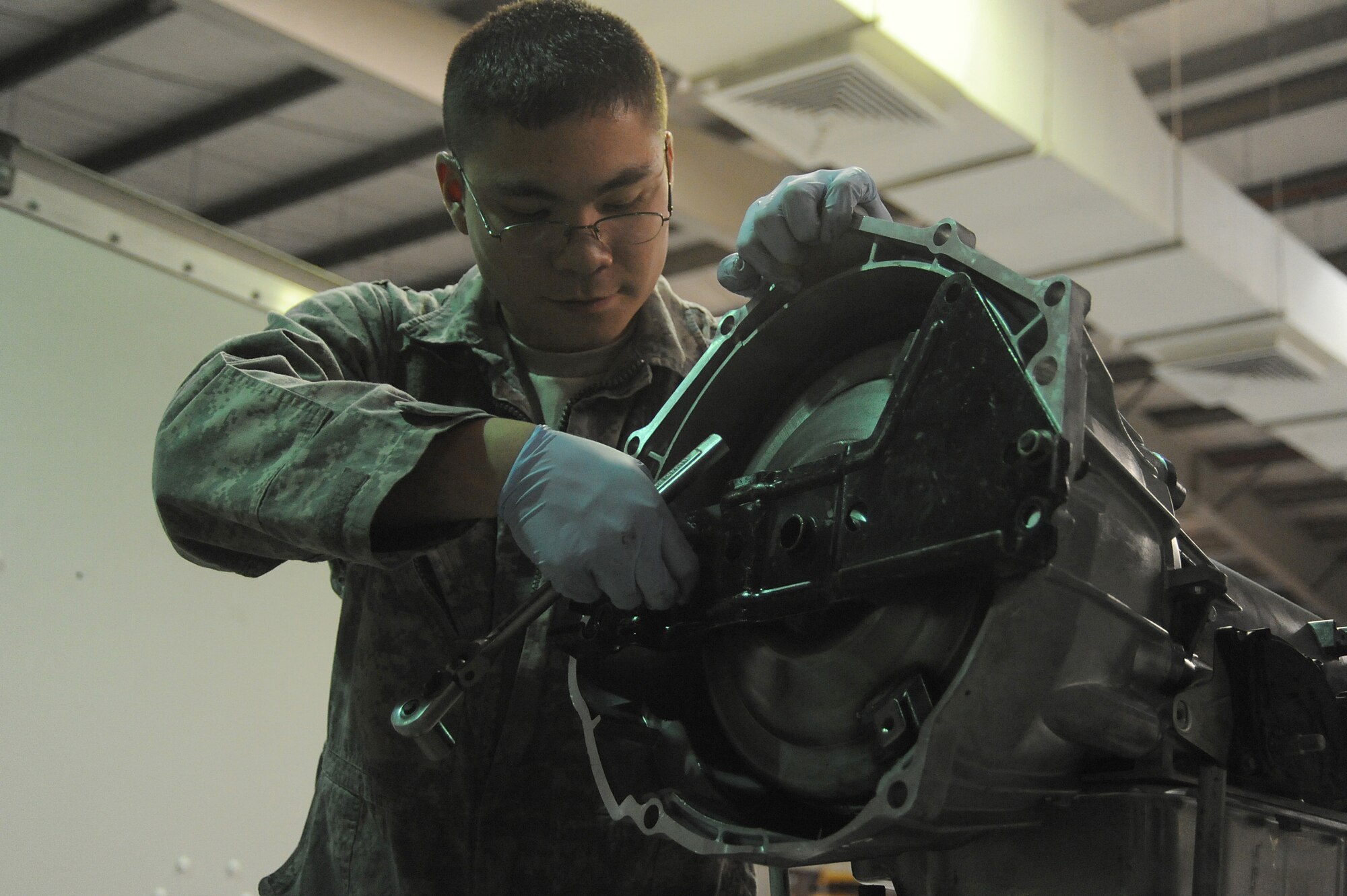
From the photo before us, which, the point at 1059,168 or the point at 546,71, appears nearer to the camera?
the point at 546,71

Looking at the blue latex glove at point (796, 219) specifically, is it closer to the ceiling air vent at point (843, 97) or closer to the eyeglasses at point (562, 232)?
the eyeglasses at point (562, 232)

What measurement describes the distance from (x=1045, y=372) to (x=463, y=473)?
51cm

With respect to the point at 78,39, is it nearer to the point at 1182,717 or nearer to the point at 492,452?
the point at 492,452

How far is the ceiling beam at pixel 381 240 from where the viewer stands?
5.54 meters

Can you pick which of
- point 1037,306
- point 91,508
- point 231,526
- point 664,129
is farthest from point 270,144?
point 1037,306

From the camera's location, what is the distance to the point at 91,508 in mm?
2660

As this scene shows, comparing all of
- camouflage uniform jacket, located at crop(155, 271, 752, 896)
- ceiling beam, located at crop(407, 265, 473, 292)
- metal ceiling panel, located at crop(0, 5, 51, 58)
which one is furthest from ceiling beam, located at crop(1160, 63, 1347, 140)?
metal ceiling panel, located at crop(0, 5, 51, 58)

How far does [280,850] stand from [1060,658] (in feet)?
8.05

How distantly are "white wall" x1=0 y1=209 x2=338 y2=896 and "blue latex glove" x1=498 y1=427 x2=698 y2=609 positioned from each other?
177 centimetres

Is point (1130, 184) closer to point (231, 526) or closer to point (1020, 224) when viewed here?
point (1020, 224)

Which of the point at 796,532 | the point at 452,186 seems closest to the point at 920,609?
the point at 796,532

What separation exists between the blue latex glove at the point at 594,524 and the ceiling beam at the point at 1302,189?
15.0 ft

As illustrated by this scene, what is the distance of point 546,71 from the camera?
1358 mm

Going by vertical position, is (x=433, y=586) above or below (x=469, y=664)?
above
